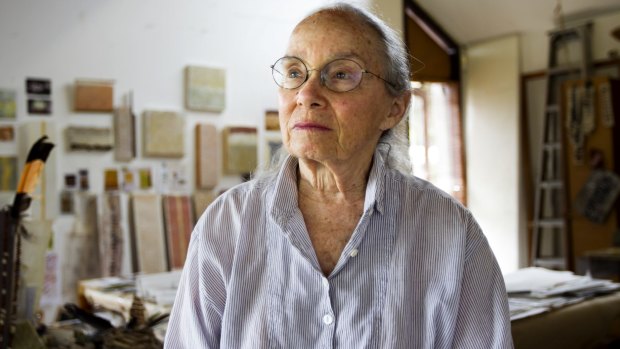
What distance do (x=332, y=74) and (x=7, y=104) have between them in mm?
3674

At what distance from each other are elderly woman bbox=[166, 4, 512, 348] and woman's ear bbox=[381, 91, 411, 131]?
0.19 feet

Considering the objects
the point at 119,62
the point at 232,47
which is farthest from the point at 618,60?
the point at 119,62

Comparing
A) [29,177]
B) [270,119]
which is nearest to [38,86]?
[270,119]

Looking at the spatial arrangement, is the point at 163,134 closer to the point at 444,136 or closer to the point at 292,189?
the point at 444,136

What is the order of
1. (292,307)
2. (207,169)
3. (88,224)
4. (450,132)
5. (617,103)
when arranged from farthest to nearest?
(450,132)
(617,103)
(207,169)
(88,224)
(292,307)

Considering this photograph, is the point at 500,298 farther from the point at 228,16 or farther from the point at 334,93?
the point at 228,16

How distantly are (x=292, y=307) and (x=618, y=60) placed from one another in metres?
5.79

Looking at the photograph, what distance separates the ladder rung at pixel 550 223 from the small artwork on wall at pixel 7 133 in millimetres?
4831

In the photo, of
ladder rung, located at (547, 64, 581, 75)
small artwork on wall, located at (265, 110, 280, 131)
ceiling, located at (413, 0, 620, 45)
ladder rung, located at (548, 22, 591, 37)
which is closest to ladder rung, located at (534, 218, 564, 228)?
ladder rung, located at (547, 64, 581, 75)

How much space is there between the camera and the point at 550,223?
662cm

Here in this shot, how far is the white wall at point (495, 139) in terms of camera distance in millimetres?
7125

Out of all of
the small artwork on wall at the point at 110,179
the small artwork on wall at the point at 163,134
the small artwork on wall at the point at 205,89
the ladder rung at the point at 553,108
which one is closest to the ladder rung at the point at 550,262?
the ladder rung at the point at 553,108

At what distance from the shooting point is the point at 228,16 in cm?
556

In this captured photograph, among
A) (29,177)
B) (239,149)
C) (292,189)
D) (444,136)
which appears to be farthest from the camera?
(444,136)
